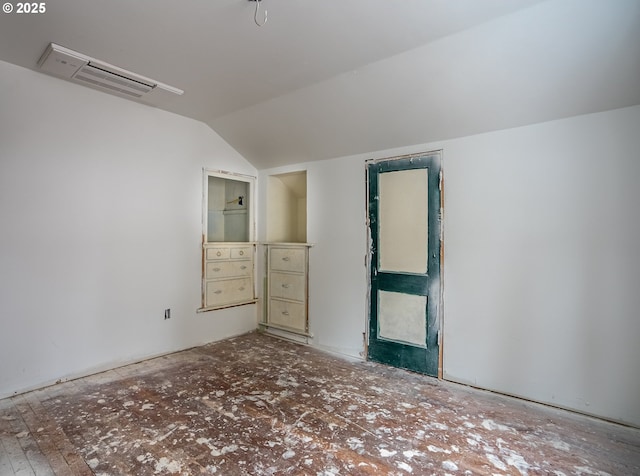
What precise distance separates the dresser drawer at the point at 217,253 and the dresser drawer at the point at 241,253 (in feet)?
0.29

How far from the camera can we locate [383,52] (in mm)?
2381

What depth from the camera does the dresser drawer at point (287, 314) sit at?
3.99m

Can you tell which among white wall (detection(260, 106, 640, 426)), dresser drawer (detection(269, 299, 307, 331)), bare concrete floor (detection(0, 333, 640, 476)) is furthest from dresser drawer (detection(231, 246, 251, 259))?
white wall (detection(260, 106, 640, 426))

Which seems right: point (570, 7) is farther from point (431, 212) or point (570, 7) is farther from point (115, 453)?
point (115, 453)

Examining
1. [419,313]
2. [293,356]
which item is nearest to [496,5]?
[419,313]

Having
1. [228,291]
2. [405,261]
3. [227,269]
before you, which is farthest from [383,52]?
[228,291]

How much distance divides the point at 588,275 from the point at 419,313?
1.31 meters

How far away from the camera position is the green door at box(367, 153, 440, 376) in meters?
3.02

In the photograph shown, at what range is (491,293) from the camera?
107 inches

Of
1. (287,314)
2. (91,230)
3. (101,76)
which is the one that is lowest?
(287,314)

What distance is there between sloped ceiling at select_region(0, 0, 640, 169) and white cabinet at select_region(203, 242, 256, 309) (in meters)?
1.79

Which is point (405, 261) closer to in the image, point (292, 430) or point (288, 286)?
point (288, 286)

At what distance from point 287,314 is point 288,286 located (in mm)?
352

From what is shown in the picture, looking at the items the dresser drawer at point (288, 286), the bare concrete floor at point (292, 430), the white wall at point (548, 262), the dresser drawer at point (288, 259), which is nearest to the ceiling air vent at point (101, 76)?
the dresser drawer at point (288, 259)
